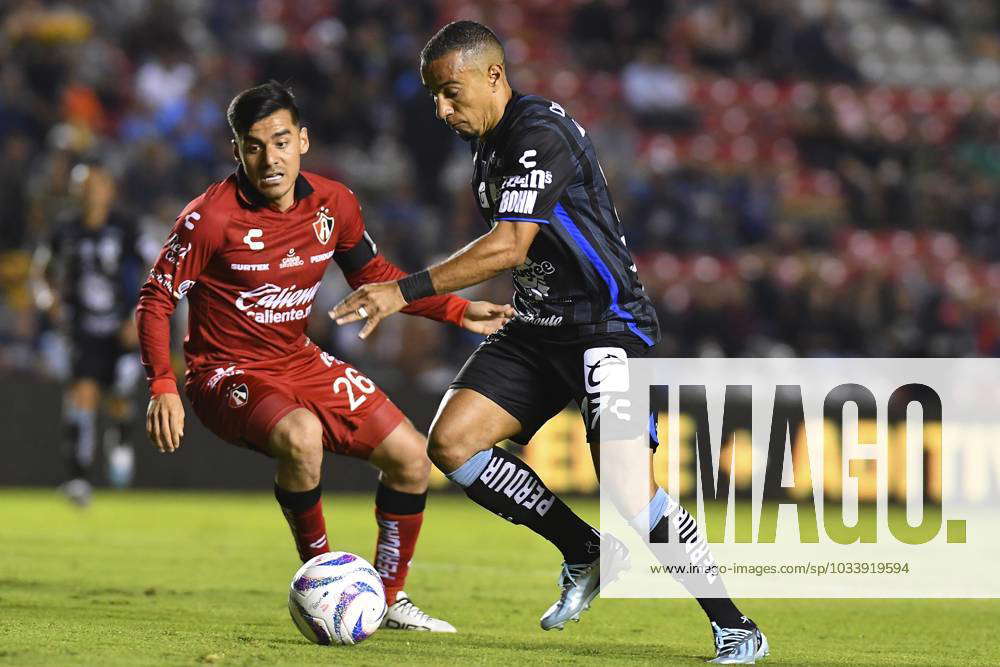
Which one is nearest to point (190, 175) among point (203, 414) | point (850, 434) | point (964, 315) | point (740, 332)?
point (740, 332)

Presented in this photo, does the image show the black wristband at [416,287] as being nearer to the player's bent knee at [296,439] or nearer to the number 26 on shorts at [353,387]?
the player's bent knee at [296,439]

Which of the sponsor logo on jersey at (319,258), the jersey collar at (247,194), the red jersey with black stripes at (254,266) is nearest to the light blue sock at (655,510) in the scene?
the red jersey with black stripes at (254,266)

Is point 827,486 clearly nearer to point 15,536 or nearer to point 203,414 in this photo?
point 15,536

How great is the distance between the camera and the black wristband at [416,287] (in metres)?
5.23

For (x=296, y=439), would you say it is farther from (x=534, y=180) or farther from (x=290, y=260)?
(x=534, y=180)

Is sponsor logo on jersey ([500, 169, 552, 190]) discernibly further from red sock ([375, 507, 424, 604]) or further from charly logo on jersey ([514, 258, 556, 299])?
red sock ([375, 507, 424, 604])

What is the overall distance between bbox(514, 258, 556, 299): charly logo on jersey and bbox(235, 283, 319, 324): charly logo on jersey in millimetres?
1135

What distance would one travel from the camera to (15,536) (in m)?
9.96

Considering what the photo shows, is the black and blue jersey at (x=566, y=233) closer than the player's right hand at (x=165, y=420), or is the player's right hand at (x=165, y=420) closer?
the black and blue jersey at (x=566, y=233)

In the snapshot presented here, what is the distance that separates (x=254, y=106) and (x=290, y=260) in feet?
2.18

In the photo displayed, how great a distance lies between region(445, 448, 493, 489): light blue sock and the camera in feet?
18.9

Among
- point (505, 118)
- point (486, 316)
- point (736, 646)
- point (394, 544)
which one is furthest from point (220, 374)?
point (736, 646)

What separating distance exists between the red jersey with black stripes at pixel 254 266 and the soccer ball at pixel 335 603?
1.11m

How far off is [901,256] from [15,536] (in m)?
10.8
